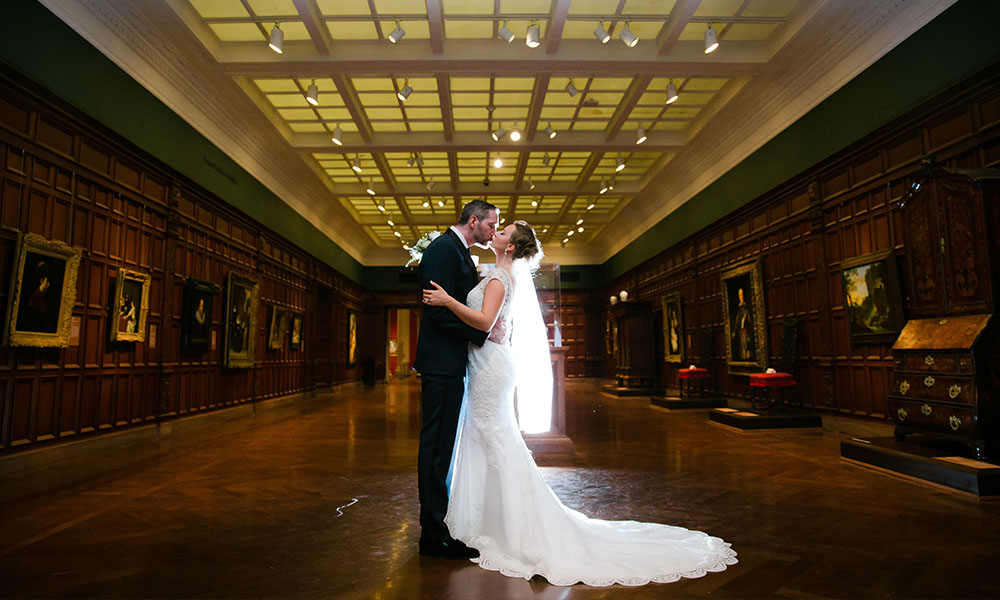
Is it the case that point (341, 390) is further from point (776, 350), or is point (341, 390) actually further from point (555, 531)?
point (555, 531)

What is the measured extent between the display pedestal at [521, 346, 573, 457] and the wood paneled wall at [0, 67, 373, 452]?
4.68 m

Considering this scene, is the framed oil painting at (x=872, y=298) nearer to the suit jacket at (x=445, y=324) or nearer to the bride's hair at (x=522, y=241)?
the bride's hair at (x=522, y=241)

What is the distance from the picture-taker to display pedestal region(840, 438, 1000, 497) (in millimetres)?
3561

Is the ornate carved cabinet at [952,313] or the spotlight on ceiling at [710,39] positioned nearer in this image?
the ornate carved cabinet at [952,313]

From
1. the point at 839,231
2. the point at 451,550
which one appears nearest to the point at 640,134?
the point at 839,231

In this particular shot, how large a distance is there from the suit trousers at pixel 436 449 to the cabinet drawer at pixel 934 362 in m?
4.19

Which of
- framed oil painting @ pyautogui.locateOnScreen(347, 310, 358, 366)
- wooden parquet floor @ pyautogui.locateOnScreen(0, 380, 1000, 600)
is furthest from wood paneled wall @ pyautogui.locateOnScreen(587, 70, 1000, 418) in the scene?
framed oil painting @ pyautogui.locateOnScreen(347, 310, 358, 366)

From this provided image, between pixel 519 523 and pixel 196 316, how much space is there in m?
7.00

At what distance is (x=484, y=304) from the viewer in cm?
260

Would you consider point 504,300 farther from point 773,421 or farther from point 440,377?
point 773,421

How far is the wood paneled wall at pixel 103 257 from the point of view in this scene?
466 centimetres

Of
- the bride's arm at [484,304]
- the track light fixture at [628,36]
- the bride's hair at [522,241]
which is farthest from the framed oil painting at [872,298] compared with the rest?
the bride's arm at [484,304]

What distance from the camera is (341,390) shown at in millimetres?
16094

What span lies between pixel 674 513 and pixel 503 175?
11074 mm
